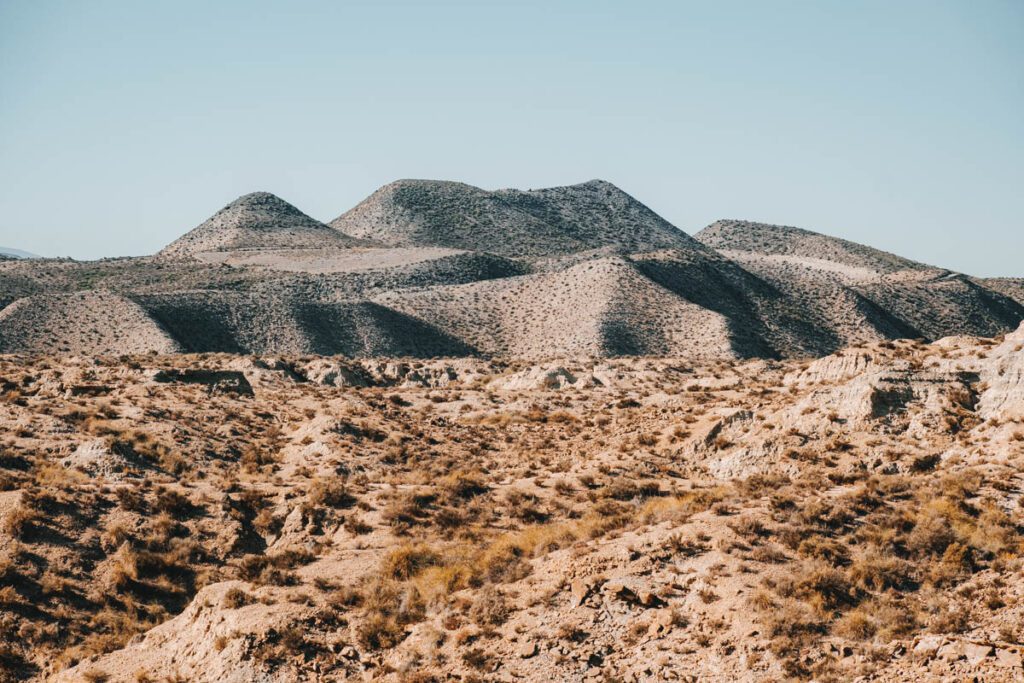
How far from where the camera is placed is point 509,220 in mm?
165500

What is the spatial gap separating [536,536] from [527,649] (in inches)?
219

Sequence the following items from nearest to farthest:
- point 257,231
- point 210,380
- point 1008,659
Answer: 1. point 1008,659
2. point 210,380
3. point 257,231

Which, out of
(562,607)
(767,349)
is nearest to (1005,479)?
(562,607)

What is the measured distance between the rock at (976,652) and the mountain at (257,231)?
5084 inches

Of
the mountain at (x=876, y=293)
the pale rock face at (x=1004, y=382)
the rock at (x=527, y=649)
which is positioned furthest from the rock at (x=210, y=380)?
the mountain at (x=876, y=293)

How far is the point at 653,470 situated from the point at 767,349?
6476 centimetres

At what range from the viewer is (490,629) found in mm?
17484

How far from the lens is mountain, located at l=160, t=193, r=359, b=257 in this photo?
138m

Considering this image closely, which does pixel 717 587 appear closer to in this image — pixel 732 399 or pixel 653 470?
pixel 653 470

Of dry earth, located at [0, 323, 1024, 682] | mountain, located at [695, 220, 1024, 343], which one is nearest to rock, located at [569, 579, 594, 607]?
dry earth, located at [0, 323, 1024, 682]

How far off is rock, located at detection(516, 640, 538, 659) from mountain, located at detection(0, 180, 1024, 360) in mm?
66214

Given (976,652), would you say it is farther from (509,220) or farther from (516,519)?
(509,220)

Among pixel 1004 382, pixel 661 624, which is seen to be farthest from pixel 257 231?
pixel 661 624

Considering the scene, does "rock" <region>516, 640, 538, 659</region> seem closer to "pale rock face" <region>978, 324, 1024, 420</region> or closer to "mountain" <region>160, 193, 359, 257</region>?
"pale rock face" <region>978, 324, 1024, 420</region>
